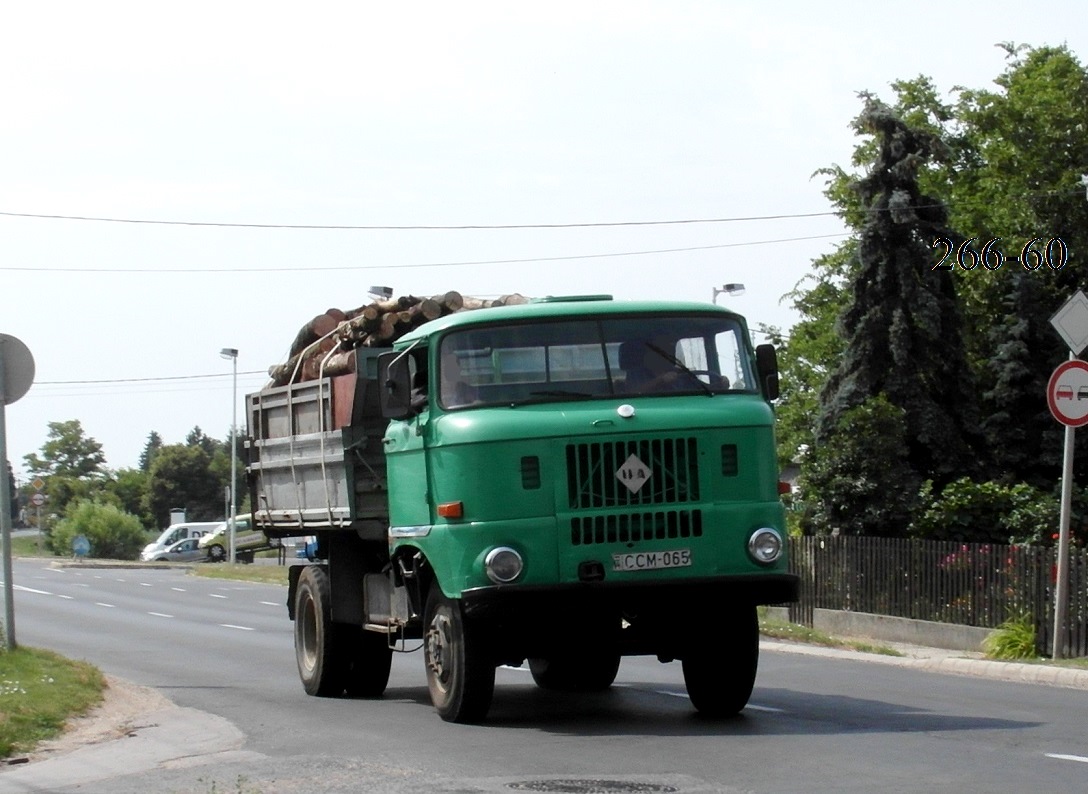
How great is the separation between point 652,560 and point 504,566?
0.94 metres

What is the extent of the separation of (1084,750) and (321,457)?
21.5 feet

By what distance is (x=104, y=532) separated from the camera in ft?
266

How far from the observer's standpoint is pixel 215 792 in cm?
895

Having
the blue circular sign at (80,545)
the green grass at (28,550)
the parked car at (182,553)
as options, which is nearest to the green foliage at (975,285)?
the blue circular sign at (80,545)

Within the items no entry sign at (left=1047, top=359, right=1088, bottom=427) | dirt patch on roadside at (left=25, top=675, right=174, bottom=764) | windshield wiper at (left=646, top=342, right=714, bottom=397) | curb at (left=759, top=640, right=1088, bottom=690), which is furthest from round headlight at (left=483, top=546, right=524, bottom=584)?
no entry sign at (left=1047, top=359, right=1088, bottom=427)

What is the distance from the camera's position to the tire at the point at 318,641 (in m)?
14.8

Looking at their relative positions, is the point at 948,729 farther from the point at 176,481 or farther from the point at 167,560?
the point at 176,481

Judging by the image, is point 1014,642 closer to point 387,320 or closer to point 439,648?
point 387,320

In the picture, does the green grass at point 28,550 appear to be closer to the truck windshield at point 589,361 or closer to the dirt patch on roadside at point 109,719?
the dirt patch on roadside at point 109,719

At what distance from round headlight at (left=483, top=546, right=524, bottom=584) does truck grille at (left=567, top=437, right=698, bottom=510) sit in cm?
50

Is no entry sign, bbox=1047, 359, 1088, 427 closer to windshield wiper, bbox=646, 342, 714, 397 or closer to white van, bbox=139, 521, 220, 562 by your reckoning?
windshield wiper, bbox=646, 342, 714, 397

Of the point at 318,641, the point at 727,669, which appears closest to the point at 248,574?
the point at 318,641

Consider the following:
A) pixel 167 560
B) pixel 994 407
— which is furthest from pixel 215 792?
pixel 167 560

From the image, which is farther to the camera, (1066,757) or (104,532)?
(104,532)
